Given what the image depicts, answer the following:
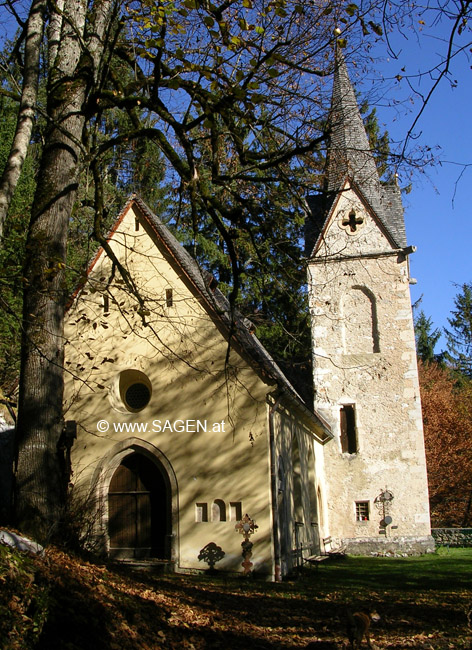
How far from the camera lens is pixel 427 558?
1898cm

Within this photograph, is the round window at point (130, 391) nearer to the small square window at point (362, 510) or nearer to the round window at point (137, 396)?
the round window at point (137, 396)

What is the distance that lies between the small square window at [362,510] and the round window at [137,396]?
9.35 metres

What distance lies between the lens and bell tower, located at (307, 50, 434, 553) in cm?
2039

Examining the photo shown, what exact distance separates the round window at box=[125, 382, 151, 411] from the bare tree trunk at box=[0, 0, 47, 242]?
29.3 feet

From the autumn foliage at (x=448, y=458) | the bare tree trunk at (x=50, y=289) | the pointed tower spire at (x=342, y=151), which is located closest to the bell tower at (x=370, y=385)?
the pointed tower spire at (x=342, y=151)

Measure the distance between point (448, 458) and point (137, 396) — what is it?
79.8 ft

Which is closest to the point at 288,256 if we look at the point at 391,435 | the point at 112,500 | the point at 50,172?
the point at 50,172

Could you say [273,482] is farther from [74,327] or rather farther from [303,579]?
[74,327]

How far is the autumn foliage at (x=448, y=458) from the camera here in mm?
34250

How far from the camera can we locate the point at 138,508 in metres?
14.5

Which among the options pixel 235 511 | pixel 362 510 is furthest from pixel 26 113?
pixel 362 510

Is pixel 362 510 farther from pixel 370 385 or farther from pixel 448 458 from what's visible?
pixel 448 458

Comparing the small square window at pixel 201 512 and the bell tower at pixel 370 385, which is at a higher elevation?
the bell tower at pixel 370 385

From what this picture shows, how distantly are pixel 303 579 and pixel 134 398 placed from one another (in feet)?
18.0
